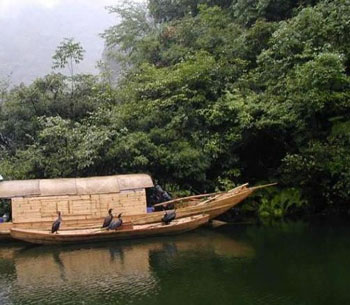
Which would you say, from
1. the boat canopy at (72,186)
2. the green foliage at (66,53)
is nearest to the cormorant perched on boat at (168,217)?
the boat canopy at (72,186)

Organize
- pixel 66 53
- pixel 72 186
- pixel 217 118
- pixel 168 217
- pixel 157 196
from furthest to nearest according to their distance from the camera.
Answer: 1. pixel 66 53
2. pixel 217 118
3. pixel 157 196
4. pixel 72 186
5. pixel 168 217

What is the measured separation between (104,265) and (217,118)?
8508 mm

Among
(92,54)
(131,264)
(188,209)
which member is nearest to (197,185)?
(188,209)

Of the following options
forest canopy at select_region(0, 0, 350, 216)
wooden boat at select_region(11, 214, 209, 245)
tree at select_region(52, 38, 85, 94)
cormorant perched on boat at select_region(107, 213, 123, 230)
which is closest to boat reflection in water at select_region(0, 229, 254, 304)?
wooden boat at select_region(11, 214, 209, 245)

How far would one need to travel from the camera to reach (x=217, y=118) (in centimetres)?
1927

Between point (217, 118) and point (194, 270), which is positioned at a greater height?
point (217, 118)

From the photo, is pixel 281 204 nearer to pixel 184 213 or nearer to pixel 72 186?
pixel 184 213

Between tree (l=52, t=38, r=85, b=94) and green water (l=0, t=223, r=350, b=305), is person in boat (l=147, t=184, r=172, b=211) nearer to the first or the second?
green water (l=0, t=223, r=350, b=305)

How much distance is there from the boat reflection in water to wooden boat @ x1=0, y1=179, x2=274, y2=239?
2.64 ft

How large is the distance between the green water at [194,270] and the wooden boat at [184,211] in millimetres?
838

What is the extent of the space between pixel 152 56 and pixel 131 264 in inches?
568

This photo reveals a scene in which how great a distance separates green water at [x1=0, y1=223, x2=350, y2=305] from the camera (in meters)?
10.2

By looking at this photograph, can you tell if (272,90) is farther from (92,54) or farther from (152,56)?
(92,54)

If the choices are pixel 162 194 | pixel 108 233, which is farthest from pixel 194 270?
pixel 162 194
